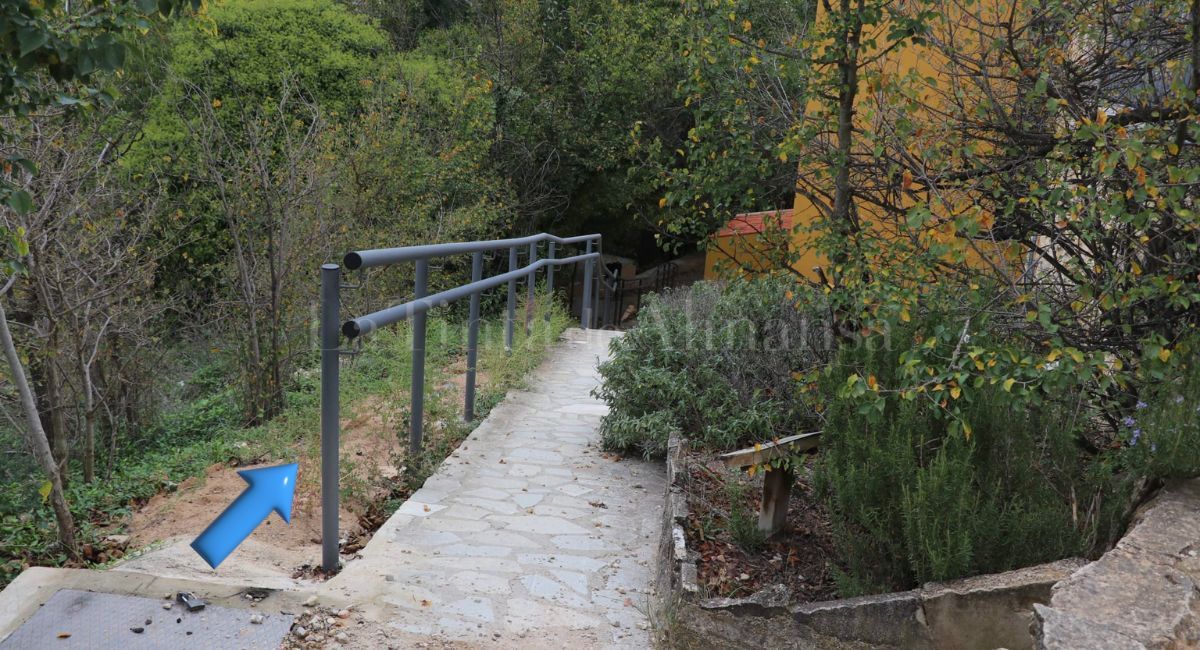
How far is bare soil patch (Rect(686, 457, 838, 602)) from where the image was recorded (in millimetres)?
3160

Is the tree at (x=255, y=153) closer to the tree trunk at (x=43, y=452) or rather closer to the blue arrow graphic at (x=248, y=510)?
the tree trunk at (x=43, y=452)

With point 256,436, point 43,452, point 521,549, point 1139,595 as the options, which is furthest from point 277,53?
point 1139,595

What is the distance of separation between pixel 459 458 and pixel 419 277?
1.06 metres

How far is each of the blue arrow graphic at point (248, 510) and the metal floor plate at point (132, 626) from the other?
25 cm

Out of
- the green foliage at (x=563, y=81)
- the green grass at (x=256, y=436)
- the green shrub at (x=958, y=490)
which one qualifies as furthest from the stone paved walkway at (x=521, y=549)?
the green foliage at (x=563, y=81)

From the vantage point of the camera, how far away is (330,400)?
317 centimetres

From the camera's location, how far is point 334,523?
3.24 m

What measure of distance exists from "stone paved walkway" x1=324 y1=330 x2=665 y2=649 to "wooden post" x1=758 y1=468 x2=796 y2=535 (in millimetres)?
480

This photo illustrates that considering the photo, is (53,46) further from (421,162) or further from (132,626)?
(421,162)

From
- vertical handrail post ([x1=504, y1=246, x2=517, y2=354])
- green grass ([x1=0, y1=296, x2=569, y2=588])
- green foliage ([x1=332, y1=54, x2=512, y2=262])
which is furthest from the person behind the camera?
green foliage ([x1=332, y1=54, x2=512, y2=262])

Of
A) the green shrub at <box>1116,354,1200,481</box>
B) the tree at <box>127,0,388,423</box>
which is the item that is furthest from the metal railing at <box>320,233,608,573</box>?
the green shrub at <box>1116,354,1200,481</box>

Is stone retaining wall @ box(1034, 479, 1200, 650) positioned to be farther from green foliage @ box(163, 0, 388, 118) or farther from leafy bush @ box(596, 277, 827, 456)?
green foliage @ box(163, 0, 388, 118)

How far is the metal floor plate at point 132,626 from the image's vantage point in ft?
8.32

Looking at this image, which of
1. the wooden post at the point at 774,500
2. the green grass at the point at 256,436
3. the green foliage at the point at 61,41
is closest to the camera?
the green foliage at the point at 61,41
